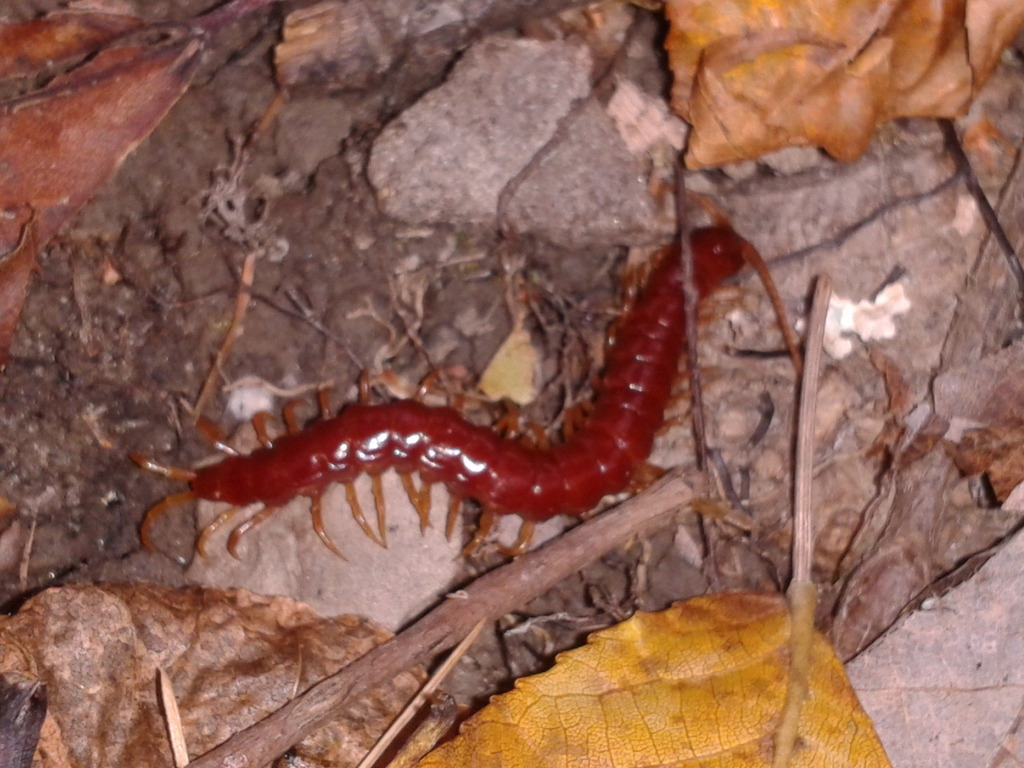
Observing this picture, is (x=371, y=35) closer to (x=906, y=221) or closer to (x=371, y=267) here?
(x=371, y=267)

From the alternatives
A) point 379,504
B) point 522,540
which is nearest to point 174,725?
point 379,504

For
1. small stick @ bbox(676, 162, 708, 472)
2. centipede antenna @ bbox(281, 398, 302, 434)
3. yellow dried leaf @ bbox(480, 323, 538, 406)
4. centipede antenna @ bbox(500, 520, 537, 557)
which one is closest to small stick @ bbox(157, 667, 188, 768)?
centipede antenna @ bbox(281, 398, 302, 434)

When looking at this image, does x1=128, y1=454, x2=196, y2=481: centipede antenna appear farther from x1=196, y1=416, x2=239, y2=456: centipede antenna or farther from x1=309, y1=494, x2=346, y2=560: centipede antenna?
x1=309, y1=494, x2=346, y2=560: centipede antenna

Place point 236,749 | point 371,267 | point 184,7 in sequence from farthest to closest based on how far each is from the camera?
point 371,267
point 184,7
point 236,749

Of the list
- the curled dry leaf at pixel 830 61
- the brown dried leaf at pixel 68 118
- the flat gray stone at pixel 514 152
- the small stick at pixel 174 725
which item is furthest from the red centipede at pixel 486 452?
the brown dried leaf at pixel 68 118

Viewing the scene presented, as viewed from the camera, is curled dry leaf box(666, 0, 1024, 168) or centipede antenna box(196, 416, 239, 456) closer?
curled dry leaf box(666, 0, 1024, 168)

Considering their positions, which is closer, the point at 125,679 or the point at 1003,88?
the point at 125,679

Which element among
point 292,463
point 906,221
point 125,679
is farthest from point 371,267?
point 906,221
